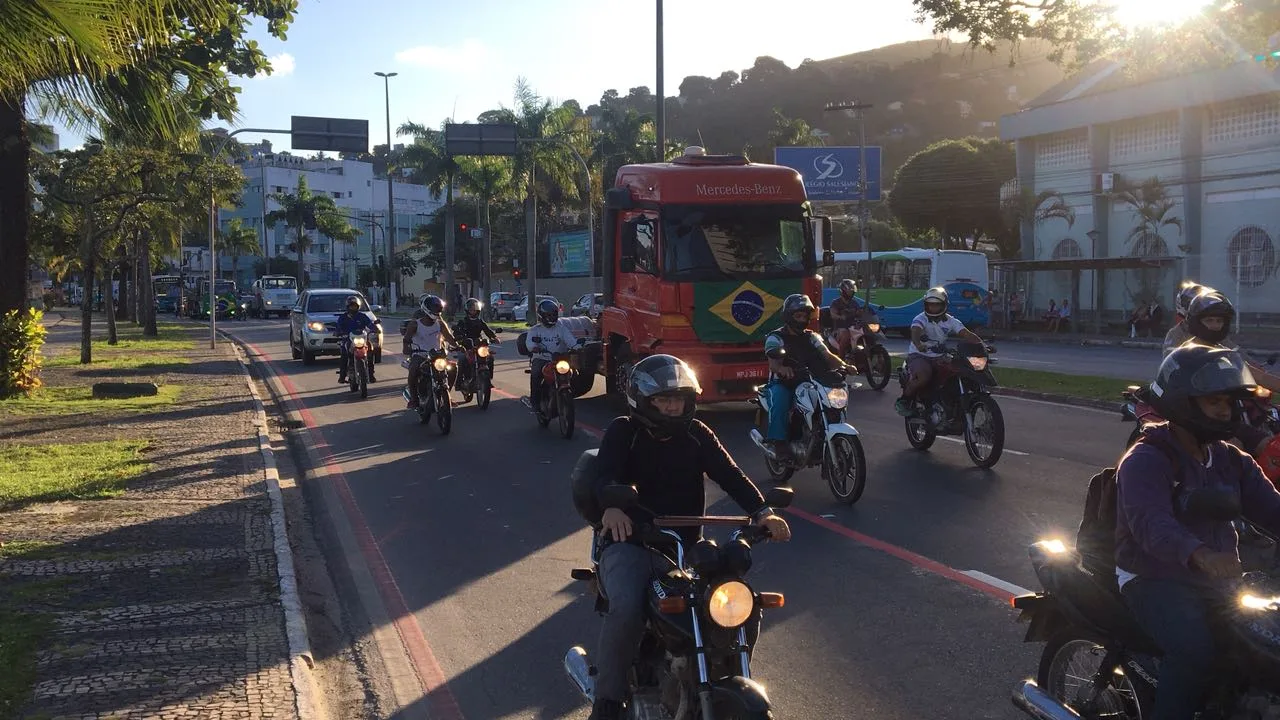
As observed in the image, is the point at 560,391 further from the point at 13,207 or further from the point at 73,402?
the point at 13,207

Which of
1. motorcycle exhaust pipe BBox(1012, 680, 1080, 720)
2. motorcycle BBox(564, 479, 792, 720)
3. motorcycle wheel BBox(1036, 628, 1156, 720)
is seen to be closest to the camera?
motorcycle BBox(564, 479, 792, 720)

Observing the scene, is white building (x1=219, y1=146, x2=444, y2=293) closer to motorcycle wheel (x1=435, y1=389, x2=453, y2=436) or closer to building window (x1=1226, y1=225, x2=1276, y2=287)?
building window (x1=1226, y1=225, x2=1276, y2=287)

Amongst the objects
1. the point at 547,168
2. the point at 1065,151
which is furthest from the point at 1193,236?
the point at 547,168

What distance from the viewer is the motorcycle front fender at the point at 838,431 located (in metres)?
9.57

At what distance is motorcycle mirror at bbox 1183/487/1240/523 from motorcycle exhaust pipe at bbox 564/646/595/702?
215cm

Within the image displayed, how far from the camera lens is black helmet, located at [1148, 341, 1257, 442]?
3686 millimetres

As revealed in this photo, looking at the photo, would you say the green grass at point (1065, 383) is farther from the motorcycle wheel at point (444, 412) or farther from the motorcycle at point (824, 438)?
the motorcycle wheel at point (444, 412)

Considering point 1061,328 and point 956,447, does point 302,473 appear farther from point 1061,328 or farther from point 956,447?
point 1061,328

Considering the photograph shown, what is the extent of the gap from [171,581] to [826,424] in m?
5.19

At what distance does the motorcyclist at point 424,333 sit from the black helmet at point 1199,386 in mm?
12673

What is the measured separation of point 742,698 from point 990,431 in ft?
26.3

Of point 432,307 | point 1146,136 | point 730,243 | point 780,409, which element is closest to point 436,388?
point 432,307

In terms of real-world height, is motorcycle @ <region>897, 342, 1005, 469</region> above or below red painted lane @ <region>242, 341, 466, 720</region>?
above

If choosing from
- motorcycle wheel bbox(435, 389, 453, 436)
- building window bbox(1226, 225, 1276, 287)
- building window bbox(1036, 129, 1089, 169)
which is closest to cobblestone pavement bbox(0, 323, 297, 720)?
motorcycle wheel bbox(435, 389, 453, 436)
